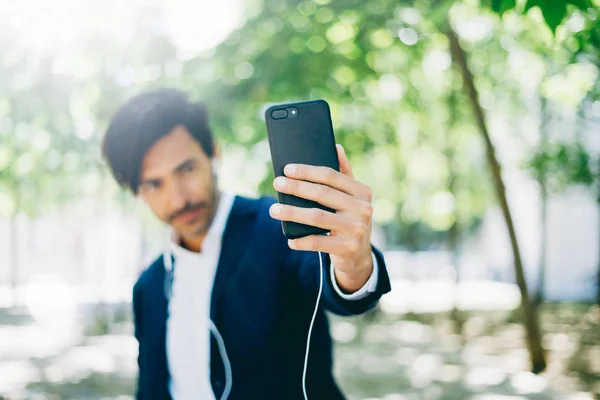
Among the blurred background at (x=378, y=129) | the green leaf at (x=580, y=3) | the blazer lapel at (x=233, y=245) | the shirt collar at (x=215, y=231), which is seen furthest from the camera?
the blurred background at (x=378, y=129)

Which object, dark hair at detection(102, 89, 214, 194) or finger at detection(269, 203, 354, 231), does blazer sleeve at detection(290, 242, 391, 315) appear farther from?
dark hair at detection(102, 89, 214, 194)

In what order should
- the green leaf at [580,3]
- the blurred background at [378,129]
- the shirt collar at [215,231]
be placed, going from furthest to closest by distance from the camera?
the blurred background at [378,129]
the green leaf at [580,3]
the shirt collar at [215,231]

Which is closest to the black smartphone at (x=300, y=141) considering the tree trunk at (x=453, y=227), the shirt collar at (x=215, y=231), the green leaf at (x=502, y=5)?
the shirt collar at (x=215, y=231)

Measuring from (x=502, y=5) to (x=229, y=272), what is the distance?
2.19 m

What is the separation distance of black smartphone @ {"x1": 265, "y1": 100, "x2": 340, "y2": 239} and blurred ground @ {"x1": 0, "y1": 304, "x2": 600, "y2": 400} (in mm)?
6073

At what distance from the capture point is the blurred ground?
8.21 metres

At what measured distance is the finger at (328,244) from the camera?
154cm

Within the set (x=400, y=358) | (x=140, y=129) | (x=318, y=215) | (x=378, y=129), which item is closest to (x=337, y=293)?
(x=318, y=215)

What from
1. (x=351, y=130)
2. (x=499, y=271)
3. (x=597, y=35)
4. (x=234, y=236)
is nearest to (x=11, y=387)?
(x=351, y=130)

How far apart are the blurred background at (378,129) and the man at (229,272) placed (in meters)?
1.78

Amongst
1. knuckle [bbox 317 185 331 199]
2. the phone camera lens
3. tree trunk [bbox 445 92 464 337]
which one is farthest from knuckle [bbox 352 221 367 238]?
tree trunk [bbox 445 92 464 337]

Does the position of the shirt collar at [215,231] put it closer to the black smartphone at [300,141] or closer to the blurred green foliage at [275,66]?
the black smartphone at [300,141]

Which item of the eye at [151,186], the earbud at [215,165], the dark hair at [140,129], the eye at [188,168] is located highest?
A: the dark hair at [140,129]

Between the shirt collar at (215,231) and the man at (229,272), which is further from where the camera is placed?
the shirt collar at (215,231)
